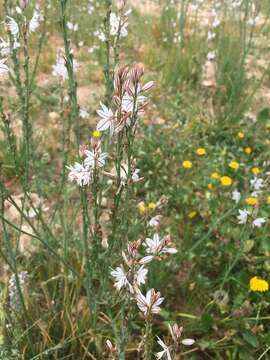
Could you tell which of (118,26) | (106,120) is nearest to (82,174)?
(106,120)

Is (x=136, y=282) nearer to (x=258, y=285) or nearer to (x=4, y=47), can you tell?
(x=258, y=285)

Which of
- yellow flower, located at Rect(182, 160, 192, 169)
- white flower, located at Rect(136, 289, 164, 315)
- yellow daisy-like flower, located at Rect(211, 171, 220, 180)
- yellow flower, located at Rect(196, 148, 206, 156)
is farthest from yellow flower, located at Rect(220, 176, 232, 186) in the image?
white flower, located at Rect(136, 289, 164, 315)

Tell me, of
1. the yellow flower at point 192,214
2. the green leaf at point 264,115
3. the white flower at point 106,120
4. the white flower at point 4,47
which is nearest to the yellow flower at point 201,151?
the yellow flower at point 192,214

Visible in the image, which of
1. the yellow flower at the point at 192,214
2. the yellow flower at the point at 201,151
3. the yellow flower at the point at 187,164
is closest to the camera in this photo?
the yellow flower at the point at 192,214

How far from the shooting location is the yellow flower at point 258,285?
78.7 inches

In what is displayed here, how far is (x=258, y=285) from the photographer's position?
6.59 ft

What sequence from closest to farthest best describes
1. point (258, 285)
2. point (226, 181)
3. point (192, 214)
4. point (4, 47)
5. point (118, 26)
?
point (118, 26) < point (4, 47) < point (258, 285) < point (192, 214) < point (226, 181)

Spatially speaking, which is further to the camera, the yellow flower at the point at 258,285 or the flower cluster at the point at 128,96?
the yellow flower at the point at 258,285

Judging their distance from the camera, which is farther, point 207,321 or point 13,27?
point 207,321

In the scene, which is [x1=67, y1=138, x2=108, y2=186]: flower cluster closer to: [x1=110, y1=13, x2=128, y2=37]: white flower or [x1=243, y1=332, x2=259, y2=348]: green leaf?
[x1=110, y1=13, x2=128, y2=37]: white flower

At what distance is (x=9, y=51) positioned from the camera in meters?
1.76

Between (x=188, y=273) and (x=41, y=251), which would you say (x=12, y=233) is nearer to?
(x=41, y=251)

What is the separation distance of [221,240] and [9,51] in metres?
1.49

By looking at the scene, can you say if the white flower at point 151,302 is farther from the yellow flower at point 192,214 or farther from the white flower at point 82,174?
the yellow flower at point 192,214
